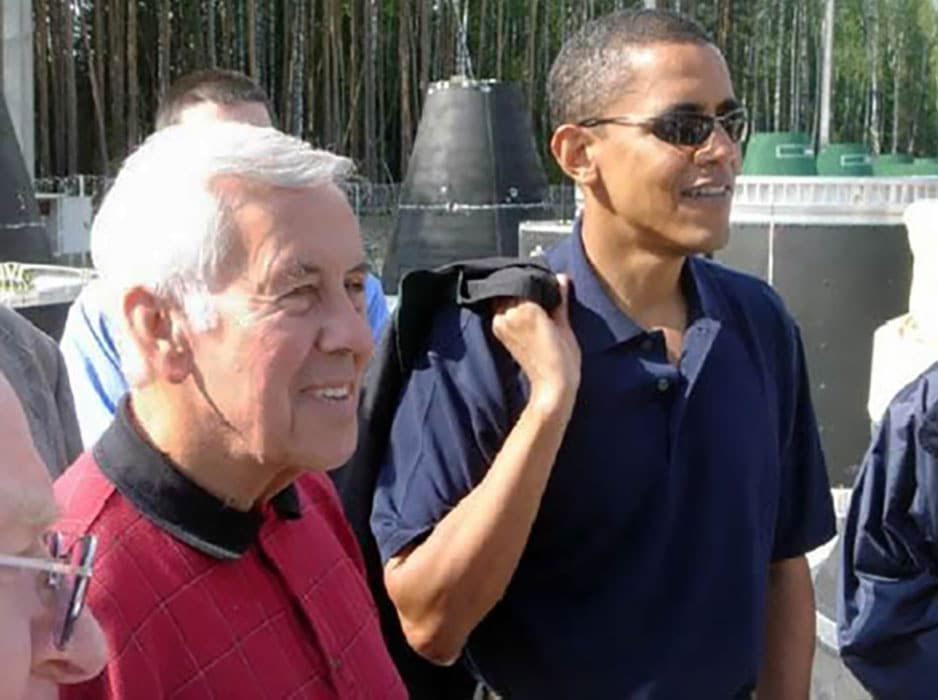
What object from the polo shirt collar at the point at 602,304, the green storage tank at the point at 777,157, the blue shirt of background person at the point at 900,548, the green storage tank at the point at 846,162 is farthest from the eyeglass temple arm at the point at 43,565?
the green storage tank at the point at 846,162

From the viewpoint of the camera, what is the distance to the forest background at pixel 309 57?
15609mm

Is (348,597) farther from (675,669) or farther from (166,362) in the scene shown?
(675,669)

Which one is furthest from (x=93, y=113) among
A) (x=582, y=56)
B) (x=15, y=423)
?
(x=15, y=423)

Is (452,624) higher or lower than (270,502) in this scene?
lower

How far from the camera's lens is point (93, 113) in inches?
645

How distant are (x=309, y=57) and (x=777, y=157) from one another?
1122cm

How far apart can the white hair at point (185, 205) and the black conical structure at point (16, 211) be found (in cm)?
573

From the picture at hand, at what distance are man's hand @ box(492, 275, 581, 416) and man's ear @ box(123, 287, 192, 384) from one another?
1.67 ft

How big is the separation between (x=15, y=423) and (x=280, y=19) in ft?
59.8

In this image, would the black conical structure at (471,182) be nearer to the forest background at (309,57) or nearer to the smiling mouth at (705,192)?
the forest background at (309,57)

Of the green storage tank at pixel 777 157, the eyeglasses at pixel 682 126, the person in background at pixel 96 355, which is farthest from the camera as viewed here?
the green storage tank at pixel 777 157

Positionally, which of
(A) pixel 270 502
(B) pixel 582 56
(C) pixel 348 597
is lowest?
(C) pixel 348 597

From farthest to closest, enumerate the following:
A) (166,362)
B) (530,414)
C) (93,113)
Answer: (93,113), (530,414), (166,362)

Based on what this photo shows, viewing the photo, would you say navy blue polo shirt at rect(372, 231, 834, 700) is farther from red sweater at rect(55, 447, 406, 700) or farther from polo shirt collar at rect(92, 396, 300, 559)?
polo shirt collar at rect(92, 396, 300, 559)
